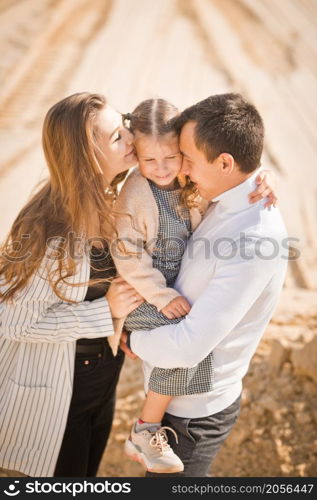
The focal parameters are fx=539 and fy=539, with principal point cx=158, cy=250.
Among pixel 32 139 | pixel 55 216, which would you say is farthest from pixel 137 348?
pixel 32 139

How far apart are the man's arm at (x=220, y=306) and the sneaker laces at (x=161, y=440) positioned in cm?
35

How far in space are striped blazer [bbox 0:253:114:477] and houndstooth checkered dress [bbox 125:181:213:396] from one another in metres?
0.17

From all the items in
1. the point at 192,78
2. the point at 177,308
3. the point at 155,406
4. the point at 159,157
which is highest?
the point at 192,78

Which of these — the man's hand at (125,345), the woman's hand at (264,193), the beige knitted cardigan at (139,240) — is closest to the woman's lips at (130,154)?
the beige knitted cardigan at (139,240)

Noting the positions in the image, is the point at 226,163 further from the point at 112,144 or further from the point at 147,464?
the point at 147,464

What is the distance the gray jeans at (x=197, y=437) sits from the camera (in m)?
2.16

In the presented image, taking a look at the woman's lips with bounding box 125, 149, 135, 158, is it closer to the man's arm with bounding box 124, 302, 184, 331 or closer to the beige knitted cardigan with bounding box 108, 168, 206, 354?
the beige knitted cardigan with bounding box 108, 168, 206, 354

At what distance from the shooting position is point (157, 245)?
242 centimetres

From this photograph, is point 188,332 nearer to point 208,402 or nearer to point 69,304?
point 208,402

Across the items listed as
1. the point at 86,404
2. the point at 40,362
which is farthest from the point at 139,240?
the point at 86,404

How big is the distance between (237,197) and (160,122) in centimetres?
52

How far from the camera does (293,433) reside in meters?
3.58

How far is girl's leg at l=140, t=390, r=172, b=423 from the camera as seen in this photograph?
2.17m

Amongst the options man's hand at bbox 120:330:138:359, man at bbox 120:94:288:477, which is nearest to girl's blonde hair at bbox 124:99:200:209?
man at bbox 120:94:288:477
